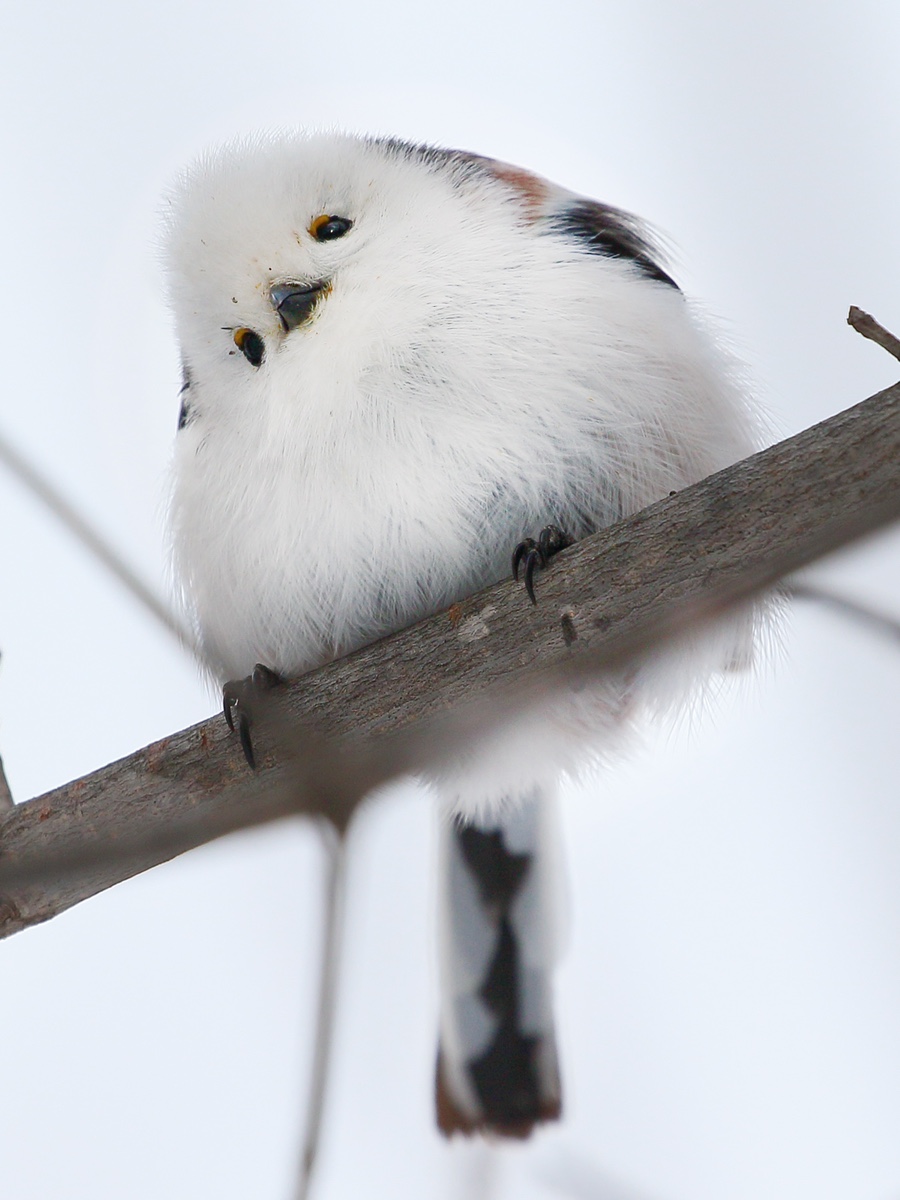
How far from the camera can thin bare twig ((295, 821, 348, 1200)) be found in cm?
102

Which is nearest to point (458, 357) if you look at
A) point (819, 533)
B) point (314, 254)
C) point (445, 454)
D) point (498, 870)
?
point (445, 454)

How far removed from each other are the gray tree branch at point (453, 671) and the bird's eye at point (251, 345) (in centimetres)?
47

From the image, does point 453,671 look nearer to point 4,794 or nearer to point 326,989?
point 326,989

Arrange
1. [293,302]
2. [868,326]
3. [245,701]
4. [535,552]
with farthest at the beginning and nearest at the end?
1. [293,302]
2. [245,701]
3. [535,552]
4. [868,326]

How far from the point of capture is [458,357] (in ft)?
5.00

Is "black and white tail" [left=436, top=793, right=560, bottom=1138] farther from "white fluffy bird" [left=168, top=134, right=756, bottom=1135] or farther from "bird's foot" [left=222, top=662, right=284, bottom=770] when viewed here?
"bird's foot" [left=222, top=662, right=284, bottom=770]

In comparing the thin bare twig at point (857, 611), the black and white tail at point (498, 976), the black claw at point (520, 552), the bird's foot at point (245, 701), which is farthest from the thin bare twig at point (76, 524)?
the thin bare twig at point (857, 611)

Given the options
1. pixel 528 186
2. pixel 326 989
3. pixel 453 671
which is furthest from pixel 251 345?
pixel 326 989

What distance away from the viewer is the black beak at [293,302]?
159 cm

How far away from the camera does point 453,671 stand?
4.38 feet

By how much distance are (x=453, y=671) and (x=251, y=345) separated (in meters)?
0.60

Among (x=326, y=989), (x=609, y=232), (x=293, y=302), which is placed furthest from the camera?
(x=609, y=232)

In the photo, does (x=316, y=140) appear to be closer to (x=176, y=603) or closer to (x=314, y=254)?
(x=314, y=254)

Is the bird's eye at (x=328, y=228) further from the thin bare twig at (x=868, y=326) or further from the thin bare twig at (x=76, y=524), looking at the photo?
the thin bare twig at (x=868, y=326)
